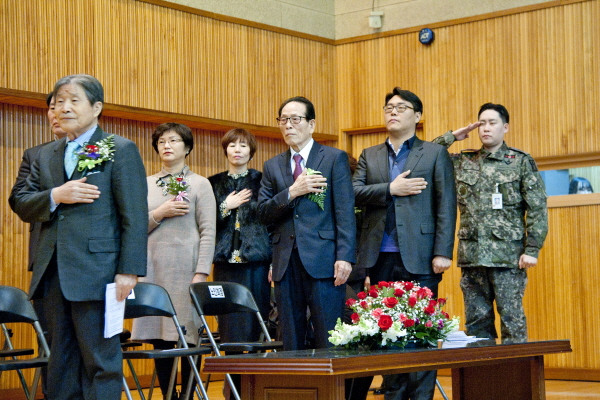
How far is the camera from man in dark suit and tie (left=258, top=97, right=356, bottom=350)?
4215 millimetres

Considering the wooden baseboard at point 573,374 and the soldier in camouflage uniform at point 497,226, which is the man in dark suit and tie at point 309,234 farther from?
the wooden baseboard at point 573,374

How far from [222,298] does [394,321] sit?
1.53 m

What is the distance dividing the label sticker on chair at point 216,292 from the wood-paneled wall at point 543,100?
3.30m

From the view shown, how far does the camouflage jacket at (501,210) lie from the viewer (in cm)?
516

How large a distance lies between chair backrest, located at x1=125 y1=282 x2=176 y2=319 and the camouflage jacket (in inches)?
76.1

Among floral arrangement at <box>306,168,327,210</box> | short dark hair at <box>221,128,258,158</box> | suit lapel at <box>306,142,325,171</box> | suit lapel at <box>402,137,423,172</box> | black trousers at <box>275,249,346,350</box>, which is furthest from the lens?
short dark hair at <box>221,128,258,158</box>

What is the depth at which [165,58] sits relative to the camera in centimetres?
691

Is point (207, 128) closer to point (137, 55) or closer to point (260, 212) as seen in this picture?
point (137, 55)

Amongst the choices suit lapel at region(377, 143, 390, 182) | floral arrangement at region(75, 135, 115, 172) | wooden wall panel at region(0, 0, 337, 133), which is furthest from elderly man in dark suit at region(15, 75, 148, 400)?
wooden wall panel at region(0, 0, 337, 133)

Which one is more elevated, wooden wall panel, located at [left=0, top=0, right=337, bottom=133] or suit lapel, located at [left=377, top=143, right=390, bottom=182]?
wooden wall panel, located at [left=0, top=0, right=337, bottom=133]

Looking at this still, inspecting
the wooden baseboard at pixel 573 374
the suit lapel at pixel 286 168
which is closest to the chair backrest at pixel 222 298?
the suit lapel at pixel 286 168

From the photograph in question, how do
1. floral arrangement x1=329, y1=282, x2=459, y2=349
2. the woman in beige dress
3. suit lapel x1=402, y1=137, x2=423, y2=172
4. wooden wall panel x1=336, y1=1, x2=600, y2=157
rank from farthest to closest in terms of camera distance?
1. wooden wall panel x1=336, y1=1, x2=600, y2=157
2. the woman in beige dress
3. suit lapel x1=402, y1=137, x2=423, y2=172
4. floral arrangement x1=329, y1=282, x2=459, y2=349

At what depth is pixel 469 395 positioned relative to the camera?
4312 mm

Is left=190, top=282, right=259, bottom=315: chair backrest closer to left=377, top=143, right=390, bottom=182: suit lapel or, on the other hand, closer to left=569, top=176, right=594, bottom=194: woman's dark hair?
left=377, top=143, right=390, bottom=182: suit lapel
